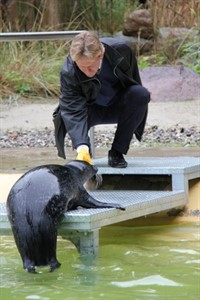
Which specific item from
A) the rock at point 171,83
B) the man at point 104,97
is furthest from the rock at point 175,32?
the man at point 104,97

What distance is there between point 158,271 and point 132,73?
1.86 meters

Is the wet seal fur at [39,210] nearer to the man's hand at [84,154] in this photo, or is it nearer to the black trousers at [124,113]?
the man's hand at [84,154]

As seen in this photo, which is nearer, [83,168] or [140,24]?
[83,168]

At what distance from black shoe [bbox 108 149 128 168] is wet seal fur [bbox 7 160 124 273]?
139 centimetres

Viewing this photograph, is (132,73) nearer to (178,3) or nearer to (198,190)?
(198,190)

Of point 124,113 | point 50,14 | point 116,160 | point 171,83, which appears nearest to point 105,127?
point 171,83

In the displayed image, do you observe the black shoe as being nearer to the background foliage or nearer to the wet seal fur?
the wet seal fur

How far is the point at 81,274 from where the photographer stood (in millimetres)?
Answer: 5039

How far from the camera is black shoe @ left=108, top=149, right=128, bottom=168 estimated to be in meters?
6.62

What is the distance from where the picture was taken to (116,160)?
21.8 feet

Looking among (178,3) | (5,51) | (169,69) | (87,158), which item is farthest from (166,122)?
(87,158)

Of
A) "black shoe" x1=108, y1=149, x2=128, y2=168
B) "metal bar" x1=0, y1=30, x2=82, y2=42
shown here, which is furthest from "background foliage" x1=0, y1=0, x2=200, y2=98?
"black shoe" x1=108, y1=149, x2=128, y2=168

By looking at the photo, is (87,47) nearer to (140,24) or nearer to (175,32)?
(175,32)

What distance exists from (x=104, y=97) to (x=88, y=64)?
856mm
